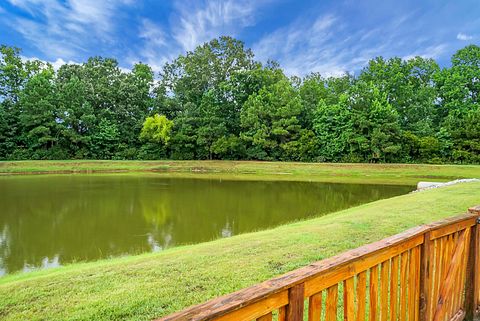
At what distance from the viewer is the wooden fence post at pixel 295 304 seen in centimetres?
149

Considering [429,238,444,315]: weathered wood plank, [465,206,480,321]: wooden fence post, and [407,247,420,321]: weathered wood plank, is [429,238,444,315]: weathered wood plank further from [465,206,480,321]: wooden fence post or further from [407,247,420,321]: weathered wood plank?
[465,206,480,321]: wooden fence post

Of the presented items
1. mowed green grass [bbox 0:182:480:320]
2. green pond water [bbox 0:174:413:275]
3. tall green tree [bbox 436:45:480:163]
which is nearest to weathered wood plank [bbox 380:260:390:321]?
mowed green grass [bbox 0:182:480:320]

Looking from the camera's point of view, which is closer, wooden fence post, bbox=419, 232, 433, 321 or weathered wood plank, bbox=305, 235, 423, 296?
weathered wood plank, bbox=305, 235, 423, 296

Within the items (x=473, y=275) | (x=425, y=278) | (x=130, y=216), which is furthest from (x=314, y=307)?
(x=130, y=216)

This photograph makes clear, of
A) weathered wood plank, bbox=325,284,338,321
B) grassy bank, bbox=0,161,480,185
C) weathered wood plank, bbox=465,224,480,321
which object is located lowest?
grassy bank, bbox=0,161,480,185

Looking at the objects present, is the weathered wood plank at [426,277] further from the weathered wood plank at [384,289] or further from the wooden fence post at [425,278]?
the weathered wood plank at [384,289]

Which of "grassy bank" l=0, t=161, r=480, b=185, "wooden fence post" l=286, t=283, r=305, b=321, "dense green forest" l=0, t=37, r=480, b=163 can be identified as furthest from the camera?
Result: "dense green forest" l=0, t=37, r=480, b=163

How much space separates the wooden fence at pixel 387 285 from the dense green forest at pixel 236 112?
100 ft

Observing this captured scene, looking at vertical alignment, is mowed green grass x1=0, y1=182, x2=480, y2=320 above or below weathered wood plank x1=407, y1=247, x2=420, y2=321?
below

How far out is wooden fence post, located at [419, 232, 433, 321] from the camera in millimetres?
2365

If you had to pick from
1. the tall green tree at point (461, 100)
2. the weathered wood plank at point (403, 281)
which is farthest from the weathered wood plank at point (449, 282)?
the tall green tree at point (461, 100)

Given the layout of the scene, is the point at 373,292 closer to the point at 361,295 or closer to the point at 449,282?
the point at 361,295

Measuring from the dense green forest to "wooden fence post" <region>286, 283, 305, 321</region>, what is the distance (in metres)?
32.3

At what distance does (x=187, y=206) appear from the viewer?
12.9 meters
